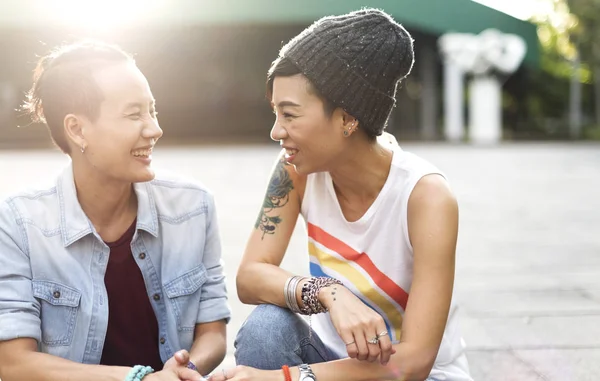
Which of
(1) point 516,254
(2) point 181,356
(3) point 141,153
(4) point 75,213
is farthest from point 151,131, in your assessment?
(1) point 516,254

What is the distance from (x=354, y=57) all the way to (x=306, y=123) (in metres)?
0.24

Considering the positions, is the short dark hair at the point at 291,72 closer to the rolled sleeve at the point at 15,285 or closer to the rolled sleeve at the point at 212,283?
the rolled sleeve at the point at 212,283

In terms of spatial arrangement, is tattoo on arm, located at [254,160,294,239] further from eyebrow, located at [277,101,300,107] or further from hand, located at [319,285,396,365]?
hand, located at [319,285,396,365]

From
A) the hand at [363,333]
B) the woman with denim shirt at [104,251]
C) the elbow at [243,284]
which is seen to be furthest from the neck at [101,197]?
the hand at [363,333]

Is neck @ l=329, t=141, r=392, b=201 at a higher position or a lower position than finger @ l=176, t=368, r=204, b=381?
higher

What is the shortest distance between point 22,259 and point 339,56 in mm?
1092

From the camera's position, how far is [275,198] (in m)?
2.68

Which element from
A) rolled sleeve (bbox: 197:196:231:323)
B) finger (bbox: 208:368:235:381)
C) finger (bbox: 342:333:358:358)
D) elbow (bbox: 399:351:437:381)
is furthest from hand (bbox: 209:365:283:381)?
rolled sleeve (bbox: 197:196:231:323)

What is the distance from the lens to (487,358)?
3586 mm

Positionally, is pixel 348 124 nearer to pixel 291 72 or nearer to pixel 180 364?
pixel 291 72

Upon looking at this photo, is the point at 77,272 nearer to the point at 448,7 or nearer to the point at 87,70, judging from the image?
the point at 87,70

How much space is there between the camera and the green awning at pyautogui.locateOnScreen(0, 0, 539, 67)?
73.6ft

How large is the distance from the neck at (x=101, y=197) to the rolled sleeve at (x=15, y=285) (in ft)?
0.75

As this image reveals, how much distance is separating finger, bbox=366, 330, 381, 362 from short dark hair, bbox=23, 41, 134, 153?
1.03 metres
